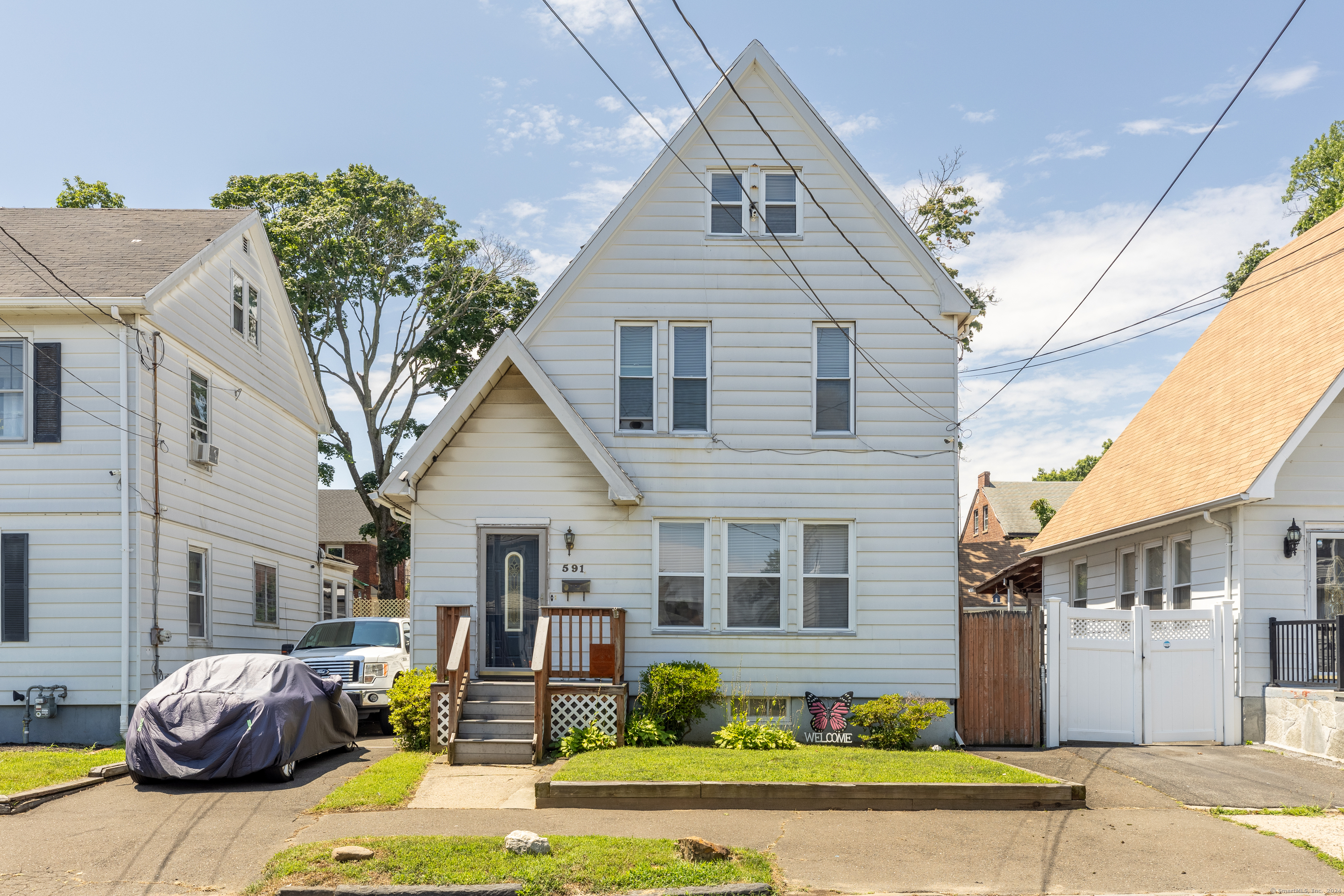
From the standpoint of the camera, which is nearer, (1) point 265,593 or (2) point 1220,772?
(2) point 1220,772

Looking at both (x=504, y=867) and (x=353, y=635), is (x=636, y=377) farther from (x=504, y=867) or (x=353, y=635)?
(x=504, y=867)

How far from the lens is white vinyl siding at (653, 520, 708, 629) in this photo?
14750mm

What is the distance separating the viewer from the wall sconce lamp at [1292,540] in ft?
48.2

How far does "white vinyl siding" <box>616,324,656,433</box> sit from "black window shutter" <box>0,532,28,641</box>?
343 inches

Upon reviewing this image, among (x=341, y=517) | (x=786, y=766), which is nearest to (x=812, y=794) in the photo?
(x=786, y=766)

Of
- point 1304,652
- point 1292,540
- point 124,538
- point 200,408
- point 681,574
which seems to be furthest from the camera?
point 200,408

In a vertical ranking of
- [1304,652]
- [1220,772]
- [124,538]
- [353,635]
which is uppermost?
[124,538]

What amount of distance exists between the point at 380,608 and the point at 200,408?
1380 centimetres

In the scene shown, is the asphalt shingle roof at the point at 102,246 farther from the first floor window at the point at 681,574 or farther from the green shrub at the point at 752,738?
the green shrub at the point at 752,738

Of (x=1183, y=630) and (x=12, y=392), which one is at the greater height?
(x=12, y=392)

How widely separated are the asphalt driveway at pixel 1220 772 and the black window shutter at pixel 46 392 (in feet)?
44.7

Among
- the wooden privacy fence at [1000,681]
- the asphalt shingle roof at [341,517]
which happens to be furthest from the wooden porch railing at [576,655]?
the asphalt shingle roof at [341,517]

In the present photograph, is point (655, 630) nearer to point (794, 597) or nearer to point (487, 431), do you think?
point (794, 597)

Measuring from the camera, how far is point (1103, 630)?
15000 millimetres
